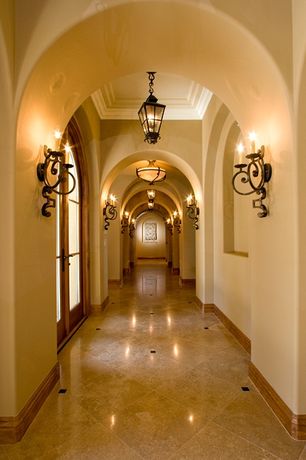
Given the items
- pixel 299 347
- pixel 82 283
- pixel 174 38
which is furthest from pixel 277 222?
pixel 82 283

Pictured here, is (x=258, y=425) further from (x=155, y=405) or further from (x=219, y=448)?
(x=155, y=405)

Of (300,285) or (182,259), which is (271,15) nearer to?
(300,285)

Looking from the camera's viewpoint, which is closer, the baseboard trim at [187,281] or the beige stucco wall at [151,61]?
the beige stucco wall at [151,61]

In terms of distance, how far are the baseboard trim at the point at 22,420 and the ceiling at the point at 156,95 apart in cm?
450

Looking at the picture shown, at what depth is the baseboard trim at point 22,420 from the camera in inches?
83.4

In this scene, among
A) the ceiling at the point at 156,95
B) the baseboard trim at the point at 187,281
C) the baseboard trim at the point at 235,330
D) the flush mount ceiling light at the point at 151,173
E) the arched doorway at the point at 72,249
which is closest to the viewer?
the baseboard trim at the point at 235,330

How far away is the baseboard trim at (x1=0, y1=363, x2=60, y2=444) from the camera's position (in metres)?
2.12

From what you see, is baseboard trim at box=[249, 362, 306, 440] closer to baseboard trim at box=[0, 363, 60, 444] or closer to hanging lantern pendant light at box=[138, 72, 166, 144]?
baseboard trim at box=[0, 363, 60, 444]

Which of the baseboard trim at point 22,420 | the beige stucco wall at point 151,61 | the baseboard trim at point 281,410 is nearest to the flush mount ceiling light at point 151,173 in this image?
the beige stucco wall at point 151,61

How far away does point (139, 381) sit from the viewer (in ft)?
9.98

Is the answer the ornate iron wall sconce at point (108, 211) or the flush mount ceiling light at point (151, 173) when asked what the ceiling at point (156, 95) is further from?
the ornate iron wall sconce at point (108, 211)

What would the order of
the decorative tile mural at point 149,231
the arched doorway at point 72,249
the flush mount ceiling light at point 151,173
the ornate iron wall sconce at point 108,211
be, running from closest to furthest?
the arched doorway at point 72,249 < the flush mount ceiling light at point 151,173 < the ornate iron wall sconce at point 108,211 < the decorative tile mural at point 149,231

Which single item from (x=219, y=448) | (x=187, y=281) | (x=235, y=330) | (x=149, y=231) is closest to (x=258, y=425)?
(x=219, y=448)

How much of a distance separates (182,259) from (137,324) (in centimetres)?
493
